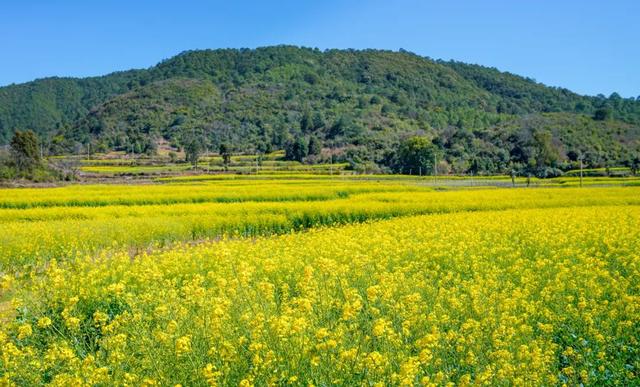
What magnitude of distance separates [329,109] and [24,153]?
82004mm

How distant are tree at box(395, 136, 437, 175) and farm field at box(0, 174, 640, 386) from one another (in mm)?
58381

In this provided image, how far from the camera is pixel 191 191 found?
35.4m

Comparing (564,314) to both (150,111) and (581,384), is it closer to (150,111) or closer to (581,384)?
(581,384)

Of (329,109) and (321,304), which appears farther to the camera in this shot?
(329,109)

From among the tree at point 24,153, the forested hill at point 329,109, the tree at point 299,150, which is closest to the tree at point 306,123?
the forested hill at point 329,109

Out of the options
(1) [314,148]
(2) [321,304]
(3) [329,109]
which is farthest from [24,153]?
(3) [329,109]

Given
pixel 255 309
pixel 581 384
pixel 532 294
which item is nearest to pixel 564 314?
pixel 532 294

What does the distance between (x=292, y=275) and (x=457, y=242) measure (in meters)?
5.21

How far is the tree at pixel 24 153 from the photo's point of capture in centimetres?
5587

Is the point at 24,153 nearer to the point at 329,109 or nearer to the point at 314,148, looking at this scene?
the point at 314,148

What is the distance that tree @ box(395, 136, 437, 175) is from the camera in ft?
258

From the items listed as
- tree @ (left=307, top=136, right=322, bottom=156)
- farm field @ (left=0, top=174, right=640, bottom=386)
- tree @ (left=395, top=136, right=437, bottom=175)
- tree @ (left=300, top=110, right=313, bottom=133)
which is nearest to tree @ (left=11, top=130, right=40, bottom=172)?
farm field @ (left=0, top=174, right=640, bottom=386)

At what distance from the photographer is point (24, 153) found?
5666 centimetres

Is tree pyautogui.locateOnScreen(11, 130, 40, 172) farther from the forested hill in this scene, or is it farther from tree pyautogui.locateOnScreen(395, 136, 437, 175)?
tree pyautogui.locateOnScreen(395, 136, 437, 175)
